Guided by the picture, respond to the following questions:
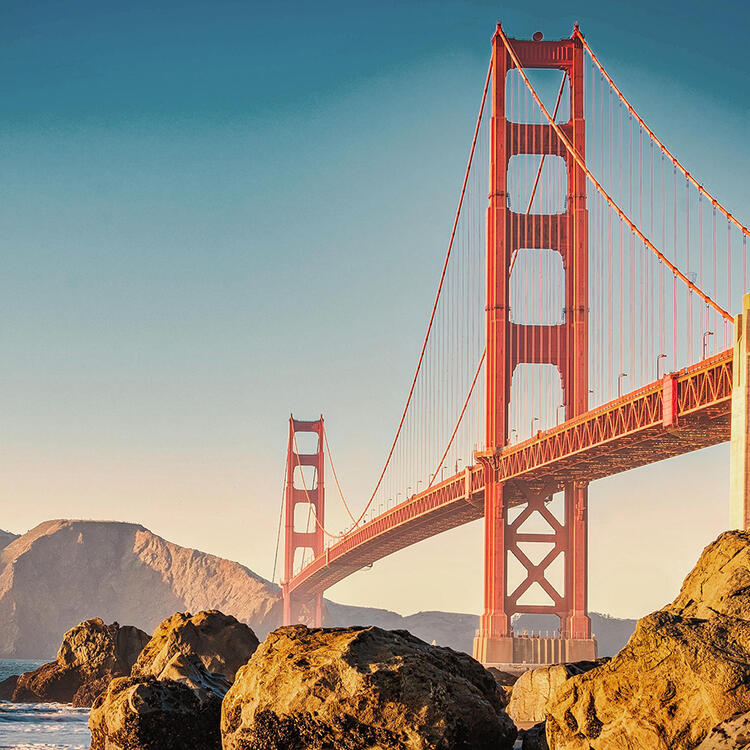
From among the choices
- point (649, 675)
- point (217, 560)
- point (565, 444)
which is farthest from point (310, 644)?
point (217, 560)

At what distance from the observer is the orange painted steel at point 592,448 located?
31969mm

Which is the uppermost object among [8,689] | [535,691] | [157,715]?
[535,691]

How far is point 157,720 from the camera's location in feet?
50.6

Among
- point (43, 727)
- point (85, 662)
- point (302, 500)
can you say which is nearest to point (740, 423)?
point (43, 727)

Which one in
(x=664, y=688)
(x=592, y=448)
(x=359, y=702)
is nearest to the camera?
(x=664, y=688)

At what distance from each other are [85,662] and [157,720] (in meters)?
17.1

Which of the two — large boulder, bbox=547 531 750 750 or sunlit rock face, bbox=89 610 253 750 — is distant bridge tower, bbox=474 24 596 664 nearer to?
sunlit rock face, bbox=89 610 253 750

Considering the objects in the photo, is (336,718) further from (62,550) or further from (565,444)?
(62,550)

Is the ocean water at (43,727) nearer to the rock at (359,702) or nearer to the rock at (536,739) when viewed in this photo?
the rock at (359,702)

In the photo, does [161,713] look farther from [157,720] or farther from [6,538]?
[6,538]

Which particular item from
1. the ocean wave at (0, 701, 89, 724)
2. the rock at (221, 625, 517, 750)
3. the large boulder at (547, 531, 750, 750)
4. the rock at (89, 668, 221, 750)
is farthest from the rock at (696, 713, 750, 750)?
the ocean wave at (0, 701, 89, 724)

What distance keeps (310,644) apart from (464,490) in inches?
1319

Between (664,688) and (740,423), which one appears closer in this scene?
(664,688)

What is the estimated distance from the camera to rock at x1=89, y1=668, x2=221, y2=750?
50.4 ft
